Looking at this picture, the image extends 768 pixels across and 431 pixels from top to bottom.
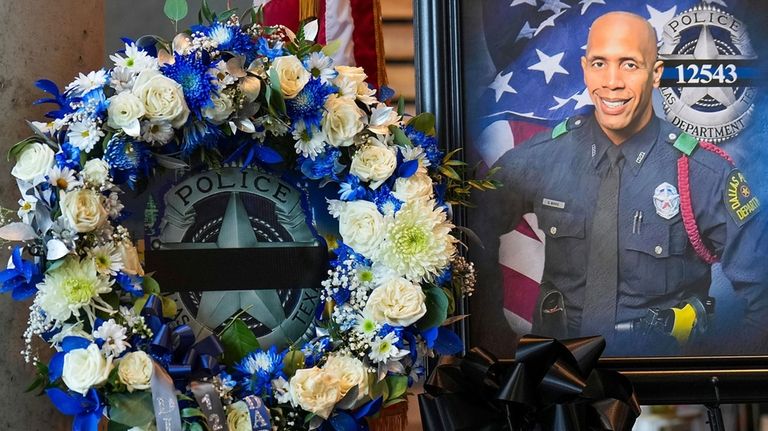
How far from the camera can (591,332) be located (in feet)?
6.09

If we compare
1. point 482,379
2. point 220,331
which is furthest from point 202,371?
point 482,379

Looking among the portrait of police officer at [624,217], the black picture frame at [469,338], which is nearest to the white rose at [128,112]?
the black picture frame at [469,338]

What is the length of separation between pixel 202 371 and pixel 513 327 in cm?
62

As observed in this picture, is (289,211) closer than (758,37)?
Yes

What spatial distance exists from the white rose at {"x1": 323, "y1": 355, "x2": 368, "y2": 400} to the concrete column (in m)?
0.59

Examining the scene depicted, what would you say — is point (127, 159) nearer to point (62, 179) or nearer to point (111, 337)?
point (62, 179)

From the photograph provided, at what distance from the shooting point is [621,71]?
187cm

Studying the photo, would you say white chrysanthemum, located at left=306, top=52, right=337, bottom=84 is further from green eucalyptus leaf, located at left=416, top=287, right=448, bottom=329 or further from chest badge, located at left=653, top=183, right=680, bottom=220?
chest badge, located at left=653, top=183, right=680, bottom=220

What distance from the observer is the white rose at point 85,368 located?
1454mm

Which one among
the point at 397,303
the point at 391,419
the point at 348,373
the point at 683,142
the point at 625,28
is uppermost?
the point at 625,28

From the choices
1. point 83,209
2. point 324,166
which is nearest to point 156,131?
point 83,209

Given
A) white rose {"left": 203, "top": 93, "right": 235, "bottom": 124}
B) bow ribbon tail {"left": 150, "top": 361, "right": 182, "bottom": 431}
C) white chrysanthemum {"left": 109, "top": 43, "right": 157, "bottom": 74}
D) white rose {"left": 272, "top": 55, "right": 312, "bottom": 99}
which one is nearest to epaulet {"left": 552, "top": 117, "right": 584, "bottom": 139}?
white rose {"left": 272, "top": 55, "right": 312, "bottom": 99}

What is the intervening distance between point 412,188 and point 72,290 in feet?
1.78

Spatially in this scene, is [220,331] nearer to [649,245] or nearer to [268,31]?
[268,31]
